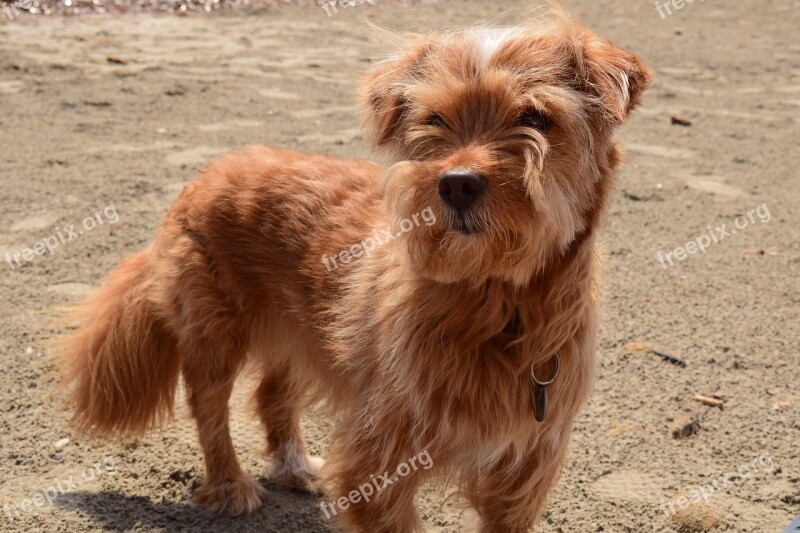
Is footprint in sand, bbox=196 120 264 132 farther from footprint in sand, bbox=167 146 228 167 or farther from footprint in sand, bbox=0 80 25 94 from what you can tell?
footprint in sand, bbox=0 80 25 94

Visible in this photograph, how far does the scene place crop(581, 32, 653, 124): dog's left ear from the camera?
3.14m

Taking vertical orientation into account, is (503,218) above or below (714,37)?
above

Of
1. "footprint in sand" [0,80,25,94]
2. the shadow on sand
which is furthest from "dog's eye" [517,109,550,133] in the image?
"footprint in sand" [0,80,25,94]

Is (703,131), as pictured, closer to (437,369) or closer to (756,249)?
(756,249)

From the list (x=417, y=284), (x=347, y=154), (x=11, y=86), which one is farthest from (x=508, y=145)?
(x=11, y=86)

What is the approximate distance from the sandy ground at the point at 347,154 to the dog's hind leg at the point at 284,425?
14 centimetres

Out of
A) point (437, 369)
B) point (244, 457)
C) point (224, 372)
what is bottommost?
point (244, 457)

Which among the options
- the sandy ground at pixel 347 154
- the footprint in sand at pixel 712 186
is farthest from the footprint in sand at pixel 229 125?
the footprint in sand at pixel 712 186

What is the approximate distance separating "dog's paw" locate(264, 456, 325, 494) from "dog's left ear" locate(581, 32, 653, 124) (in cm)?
242

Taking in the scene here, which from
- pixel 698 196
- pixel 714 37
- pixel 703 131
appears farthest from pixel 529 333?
pixel 714 37

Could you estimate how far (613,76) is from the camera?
10.4 feet

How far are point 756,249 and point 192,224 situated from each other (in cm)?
440

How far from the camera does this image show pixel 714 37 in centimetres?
1355

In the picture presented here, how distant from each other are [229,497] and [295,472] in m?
0.44
